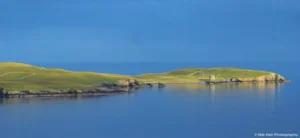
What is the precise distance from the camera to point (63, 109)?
455 feet

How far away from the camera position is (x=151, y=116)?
125625mm

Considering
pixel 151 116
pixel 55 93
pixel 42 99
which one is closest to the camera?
pixel 151 116

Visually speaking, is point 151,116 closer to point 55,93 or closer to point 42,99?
point 42,99

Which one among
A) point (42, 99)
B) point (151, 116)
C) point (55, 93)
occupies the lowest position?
point (151, 116)

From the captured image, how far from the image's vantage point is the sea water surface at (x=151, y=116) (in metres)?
102

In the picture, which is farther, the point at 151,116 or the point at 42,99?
the point at 42,99

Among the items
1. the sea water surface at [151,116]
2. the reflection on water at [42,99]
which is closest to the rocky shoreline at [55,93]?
the reflection on water at [42,99]

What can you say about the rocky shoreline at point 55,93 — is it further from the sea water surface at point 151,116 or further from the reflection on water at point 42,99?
the sea water surface at point 151,116

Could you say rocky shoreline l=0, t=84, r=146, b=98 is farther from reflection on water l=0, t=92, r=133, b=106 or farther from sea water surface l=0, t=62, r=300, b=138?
sea water surface l=0, t=62, r=300, b=138

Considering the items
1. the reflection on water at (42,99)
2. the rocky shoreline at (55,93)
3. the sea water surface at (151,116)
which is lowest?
the sea water surface at (151,116)

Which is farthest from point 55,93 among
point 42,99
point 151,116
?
point 151,116

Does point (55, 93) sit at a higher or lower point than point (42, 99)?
higher

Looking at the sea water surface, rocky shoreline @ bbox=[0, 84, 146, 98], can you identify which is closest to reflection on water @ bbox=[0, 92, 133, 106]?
the sea water surface

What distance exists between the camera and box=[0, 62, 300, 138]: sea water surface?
102188 mm
